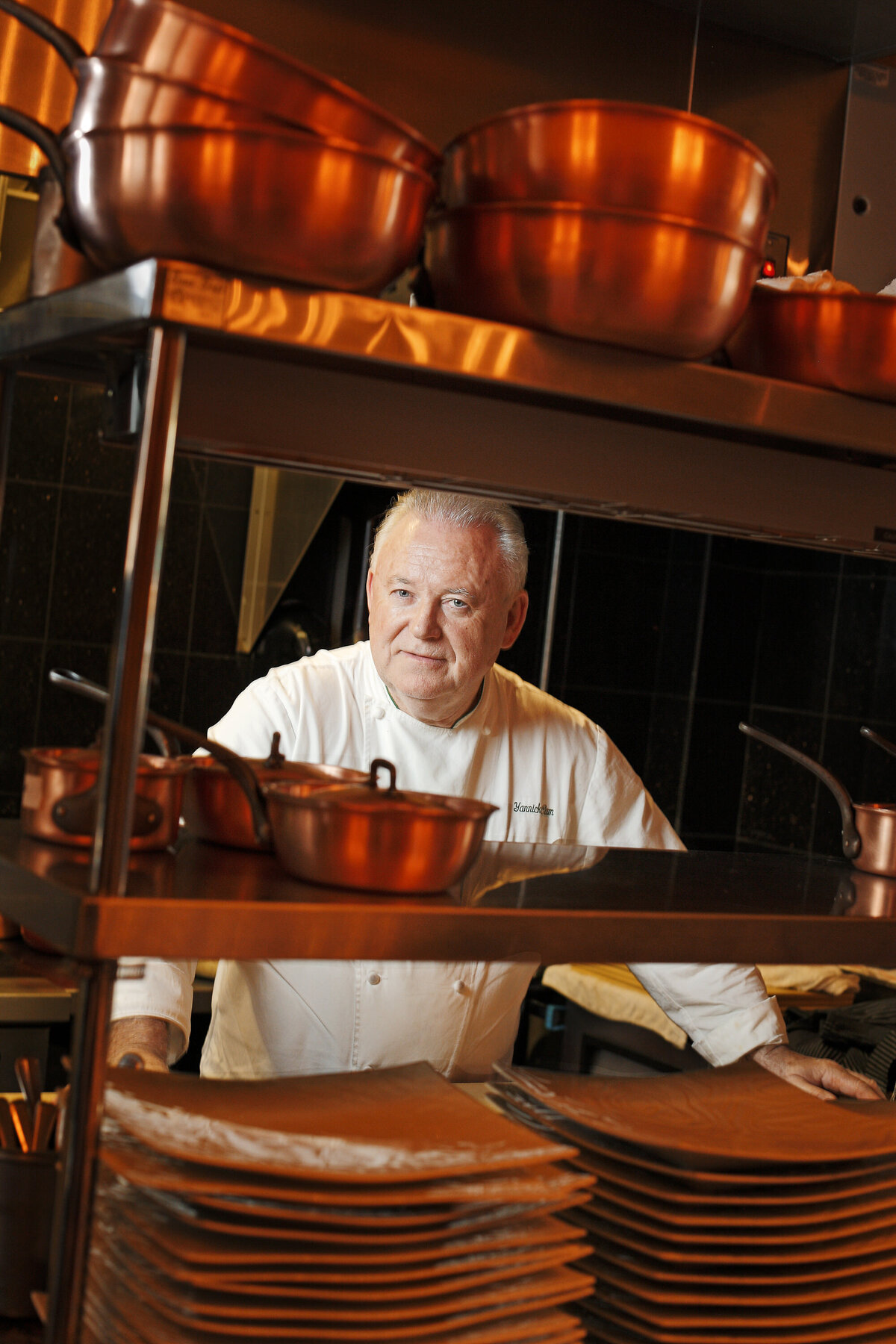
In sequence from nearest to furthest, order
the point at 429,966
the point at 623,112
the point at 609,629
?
the point at 623,112
the point at 429,966
the point at 609,629

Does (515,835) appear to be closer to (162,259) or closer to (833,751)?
(162,259)

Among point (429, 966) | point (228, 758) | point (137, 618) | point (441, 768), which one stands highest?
point (137, 618)

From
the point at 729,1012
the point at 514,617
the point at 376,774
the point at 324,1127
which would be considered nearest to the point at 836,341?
the point at 376,774

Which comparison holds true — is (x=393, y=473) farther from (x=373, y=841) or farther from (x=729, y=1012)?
(x=729, y=1012)

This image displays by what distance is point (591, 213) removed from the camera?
0.92m

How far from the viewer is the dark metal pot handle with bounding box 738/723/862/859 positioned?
1318 millimetres

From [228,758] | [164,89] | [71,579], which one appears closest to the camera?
[164,89]

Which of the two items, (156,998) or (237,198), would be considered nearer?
(237,198)

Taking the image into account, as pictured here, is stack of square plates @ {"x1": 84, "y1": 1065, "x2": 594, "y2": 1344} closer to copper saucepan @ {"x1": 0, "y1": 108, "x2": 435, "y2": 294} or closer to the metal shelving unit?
the metal shelving unit

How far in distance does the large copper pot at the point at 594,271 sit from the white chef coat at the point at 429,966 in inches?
27.2

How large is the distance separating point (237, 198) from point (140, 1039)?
863 mm

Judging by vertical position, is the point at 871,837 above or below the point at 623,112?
below

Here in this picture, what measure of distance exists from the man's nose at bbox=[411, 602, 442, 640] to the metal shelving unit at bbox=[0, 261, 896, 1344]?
0.75m

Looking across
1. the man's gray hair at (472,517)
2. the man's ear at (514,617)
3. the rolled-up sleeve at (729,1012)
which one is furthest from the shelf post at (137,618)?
the man's ear at (514,617)
